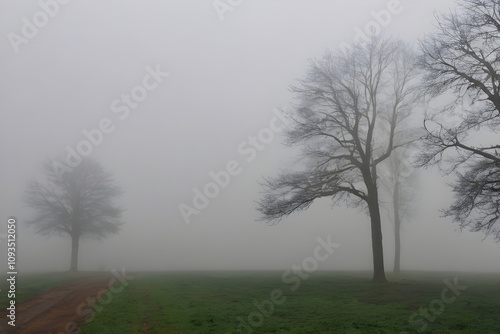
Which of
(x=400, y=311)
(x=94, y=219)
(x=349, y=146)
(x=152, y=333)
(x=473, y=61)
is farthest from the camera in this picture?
(x=94, y=219)

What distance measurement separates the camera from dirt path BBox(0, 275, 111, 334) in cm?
1219

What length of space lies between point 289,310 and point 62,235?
3690cm

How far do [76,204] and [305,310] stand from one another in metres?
34.3

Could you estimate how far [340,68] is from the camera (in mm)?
23875

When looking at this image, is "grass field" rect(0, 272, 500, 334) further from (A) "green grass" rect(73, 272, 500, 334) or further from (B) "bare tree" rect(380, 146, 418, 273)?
(B) "bare tree" rect(380, 146, 418, 273)

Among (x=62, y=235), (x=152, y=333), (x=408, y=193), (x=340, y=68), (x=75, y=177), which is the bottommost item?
(x=152, y=333)

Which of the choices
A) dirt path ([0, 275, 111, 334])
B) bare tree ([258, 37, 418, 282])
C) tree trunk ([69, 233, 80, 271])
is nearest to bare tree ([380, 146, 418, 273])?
bare tree ([258, 37, 418, 282])

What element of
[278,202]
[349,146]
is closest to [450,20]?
[349,146]

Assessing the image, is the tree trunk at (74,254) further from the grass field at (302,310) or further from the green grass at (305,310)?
the green grass at (305,310)

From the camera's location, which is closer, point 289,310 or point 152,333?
point 152,333

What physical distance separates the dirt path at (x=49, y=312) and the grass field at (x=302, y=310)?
922 millimetres

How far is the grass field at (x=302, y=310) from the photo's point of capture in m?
11.8

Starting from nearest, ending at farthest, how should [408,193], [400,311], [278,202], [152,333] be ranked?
1. [152,333]
2. [400,311]
3. [278,202]
4. [408,193]

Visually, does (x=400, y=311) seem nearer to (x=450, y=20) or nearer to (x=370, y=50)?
(x=450, y=20)
